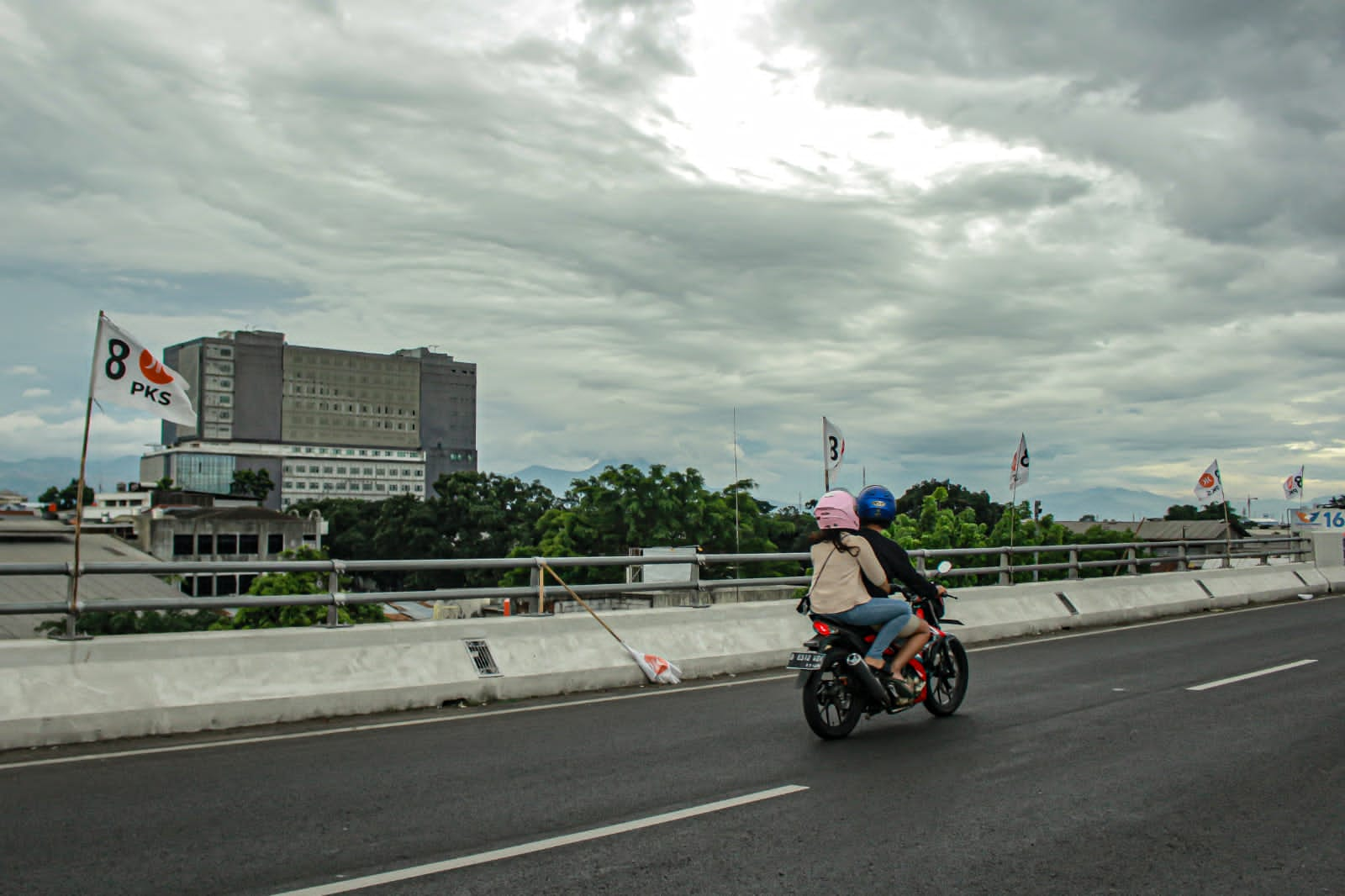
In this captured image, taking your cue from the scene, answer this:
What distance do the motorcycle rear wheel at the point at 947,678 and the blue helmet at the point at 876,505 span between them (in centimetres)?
124

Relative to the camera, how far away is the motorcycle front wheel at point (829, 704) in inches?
350

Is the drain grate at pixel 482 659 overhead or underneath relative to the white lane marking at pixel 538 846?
overhead

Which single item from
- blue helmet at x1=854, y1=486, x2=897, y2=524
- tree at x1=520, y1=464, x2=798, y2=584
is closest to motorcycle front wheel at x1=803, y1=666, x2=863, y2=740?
blue helmet at x1=854, y1=486, x2=897, y2=524

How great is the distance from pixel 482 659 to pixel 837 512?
4209 millimetres

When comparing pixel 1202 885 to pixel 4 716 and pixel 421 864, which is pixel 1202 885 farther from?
pixel 4 716

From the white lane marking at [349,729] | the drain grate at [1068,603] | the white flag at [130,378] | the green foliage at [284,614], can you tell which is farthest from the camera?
the green foliage at [284,614]

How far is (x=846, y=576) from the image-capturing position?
9.15 m

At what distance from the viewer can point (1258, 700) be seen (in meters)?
10.4

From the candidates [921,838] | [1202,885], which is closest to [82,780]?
[921,838]

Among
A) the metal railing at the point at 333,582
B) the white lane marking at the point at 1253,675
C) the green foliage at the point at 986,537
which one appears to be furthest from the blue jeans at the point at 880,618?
the green foliage at the point at 986,537

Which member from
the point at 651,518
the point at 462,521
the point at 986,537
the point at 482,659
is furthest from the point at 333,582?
the point at 462,521

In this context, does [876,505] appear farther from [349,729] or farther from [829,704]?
[349,729]

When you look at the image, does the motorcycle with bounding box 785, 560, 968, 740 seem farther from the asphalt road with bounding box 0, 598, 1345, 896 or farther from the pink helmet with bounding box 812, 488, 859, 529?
the pink helmet with bounding box 812, 488, 859, 529

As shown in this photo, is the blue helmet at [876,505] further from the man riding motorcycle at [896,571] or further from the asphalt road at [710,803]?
the asphalt road at [710,803]
